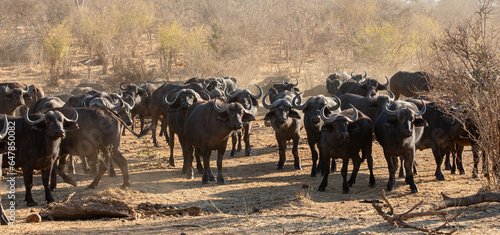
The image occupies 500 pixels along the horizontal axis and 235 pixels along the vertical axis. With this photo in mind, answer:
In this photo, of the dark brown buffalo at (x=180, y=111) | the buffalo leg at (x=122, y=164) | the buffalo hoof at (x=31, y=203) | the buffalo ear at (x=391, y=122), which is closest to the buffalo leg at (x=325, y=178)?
the buffalo ear at (x=391, y=122)

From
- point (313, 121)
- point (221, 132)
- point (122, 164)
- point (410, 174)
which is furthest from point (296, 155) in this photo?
point (122, 164)

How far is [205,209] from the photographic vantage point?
8586 mm

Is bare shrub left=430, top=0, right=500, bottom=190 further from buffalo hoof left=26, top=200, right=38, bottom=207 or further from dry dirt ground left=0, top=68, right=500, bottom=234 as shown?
buffalo hoof left=26, top=200, right=38, bottom=207

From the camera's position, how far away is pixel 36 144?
28.8ft

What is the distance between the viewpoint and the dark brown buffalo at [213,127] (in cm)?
1034

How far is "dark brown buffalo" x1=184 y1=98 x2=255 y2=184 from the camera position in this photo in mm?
10336

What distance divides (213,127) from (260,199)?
201 cm

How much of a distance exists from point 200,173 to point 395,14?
44.7 m

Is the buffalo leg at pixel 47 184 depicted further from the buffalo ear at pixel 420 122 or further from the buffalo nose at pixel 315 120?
the buffalo ear at pixel 420 122

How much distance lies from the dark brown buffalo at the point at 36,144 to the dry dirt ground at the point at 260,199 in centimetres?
52

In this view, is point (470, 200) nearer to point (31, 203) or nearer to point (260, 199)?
point (260, 199)

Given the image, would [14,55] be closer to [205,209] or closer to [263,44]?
[263,44]

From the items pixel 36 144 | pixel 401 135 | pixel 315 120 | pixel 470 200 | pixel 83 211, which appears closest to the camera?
pixel 470 200

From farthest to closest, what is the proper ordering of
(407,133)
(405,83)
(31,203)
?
1. (405,83)
2. (407,133)
3. (31,203)
